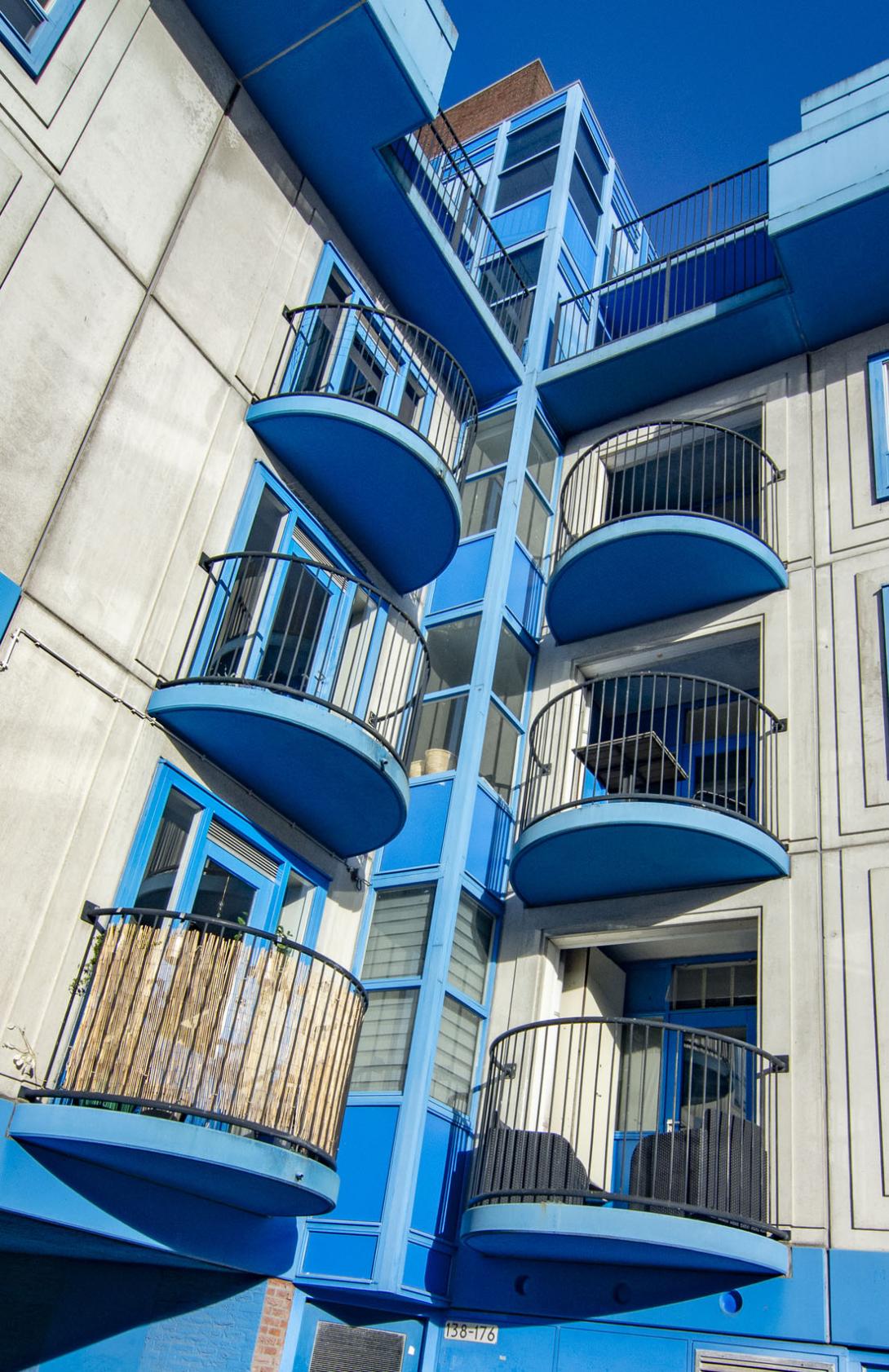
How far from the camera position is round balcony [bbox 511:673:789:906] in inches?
397

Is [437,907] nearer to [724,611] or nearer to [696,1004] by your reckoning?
[696,1004]

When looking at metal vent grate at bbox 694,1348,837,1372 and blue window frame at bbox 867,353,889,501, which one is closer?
metal vent grate at bbox 694,1348,837,1372

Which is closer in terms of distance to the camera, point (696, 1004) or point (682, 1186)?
point (682, 1186)

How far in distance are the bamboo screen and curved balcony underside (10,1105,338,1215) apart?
0.44 feet

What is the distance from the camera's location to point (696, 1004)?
11547mm

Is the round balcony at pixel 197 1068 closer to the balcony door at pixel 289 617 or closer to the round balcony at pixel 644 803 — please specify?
the balcony door at pixel 289 617

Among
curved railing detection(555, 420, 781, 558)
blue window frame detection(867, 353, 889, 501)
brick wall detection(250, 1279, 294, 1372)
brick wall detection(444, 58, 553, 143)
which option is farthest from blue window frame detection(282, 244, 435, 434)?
brick wall detection(444, 58, 553, 143)

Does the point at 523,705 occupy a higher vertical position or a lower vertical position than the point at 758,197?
lower

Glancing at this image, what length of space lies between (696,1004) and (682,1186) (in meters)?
3.22

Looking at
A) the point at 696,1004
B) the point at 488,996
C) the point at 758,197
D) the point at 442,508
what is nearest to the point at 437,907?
the point at 488,996

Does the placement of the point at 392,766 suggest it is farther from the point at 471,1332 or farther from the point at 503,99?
the point at 503,99

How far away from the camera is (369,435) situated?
36.0 feet

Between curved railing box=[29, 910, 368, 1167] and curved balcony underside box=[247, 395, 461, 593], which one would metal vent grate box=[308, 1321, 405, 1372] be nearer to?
curved railing box=[29, 910, 368, 1167]

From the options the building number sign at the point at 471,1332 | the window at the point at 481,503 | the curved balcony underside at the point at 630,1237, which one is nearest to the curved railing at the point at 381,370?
the window at the point at 481,503
